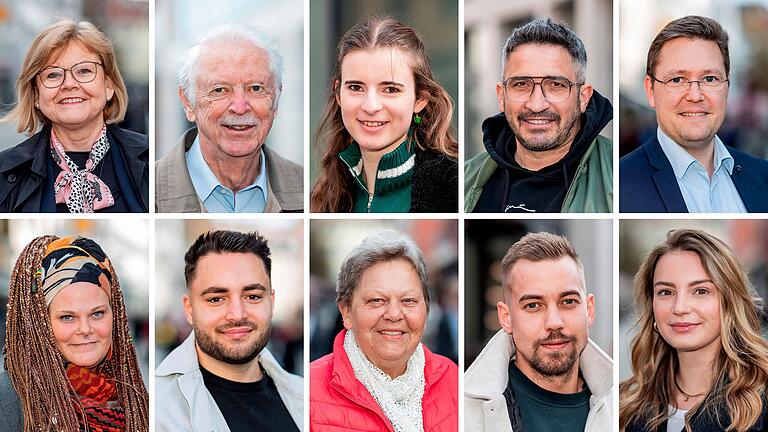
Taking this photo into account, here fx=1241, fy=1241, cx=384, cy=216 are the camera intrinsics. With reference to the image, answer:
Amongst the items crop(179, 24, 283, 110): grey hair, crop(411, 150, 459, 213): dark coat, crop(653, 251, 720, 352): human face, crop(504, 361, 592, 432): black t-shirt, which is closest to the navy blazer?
crop(653, 251, 720, 352): human face

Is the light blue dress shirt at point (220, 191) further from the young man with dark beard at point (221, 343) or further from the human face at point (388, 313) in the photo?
the human face at point (388, 313)

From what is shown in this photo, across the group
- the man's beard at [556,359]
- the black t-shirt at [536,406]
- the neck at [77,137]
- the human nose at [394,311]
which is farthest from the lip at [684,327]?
the neck at [77,137]

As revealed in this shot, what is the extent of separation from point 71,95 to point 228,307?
1.09 m

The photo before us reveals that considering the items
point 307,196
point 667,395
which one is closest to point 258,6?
point 307,196

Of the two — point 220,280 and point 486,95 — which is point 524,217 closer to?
point 486,95

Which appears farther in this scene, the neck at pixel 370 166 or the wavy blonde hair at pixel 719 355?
the neck at pixel 370 166

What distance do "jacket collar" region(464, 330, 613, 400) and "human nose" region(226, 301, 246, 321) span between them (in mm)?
968

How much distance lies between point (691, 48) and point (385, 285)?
5.24 ft

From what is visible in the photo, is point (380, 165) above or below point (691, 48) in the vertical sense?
below

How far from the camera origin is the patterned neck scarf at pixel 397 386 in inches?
201

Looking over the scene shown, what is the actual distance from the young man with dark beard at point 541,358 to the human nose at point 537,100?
0.52 m

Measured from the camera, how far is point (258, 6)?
5168mm

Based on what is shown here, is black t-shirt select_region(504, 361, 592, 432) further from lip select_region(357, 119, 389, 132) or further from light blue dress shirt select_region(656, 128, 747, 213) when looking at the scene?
lip select_region(357, 119, 389, 132)

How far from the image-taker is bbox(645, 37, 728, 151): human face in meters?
5.11
